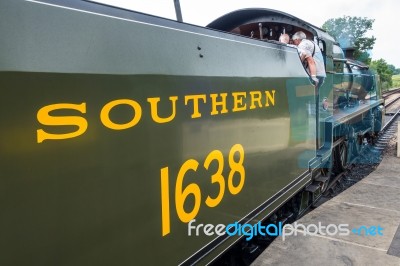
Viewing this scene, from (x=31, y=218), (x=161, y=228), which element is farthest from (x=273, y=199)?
(x=31, y=218)

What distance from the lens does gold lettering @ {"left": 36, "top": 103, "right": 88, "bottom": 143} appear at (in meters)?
1.14

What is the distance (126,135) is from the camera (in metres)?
1.47

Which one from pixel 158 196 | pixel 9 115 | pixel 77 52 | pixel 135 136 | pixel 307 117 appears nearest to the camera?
pixel 9 115

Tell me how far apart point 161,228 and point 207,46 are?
3.52ft

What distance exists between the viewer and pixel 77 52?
129cm

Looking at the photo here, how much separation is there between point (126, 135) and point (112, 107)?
0.45 feet

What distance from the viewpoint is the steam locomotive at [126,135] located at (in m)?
1.11

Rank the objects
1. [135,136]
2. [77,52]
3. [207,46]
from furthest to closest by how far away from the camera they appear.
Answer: [207,46], [135,136], [77,52]

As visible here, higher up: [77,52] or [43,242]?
[77,52]

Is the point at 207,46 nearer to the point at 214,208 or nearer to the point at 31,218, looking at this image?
the point at 214,208

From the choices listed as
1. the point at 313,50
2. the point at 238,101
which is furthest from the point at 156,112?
the point at 313,50

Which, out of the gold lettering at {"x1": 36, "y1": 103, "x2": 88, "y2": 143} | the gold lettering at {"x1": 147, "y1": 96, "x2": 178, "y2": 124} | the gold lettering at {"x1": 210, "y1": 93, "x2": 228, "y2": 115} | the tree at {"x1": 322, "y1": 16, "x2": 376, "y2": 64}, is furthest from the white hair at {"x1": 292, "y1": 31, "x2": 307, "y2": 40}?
the tree at {"x1": 322, "y1": 16, "x2": 376, "y2": 64}

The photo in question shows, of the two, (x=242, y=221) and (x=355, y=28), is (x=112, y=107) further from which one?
(x=355, y=28)

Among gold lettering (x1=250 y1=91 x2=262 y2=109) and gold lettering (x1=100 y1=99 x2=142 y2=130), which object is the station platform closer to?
gold lettering (x1=250 y1=91 x2=262 y2=109)
